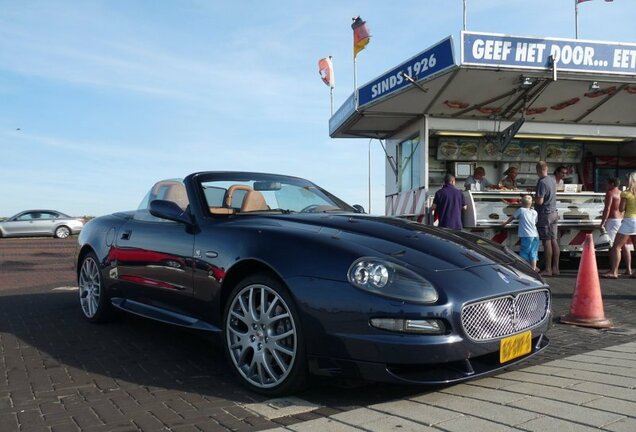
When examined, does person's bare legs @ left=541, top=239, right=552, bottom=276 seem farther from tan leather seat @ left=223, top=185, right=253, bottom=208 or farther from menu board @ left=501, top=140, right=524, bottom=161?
tan leather seat @ left=223, top=185, right=253, bottom=208

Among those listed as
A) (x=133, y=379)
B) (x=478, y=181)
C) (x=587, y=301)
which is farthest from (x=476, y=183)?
(x=133, y=379)

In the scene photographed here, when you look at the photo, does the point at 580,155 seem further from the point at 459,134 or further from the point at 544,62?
the point at 544,62

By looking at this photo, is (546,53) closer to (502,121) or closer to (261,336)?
(502,121)

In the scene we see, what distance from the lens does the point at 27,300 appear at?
23.7 ft

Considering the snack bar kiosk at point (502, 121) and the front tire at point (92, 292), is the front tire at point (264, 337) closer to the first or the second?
the front tire at point (92, 292)

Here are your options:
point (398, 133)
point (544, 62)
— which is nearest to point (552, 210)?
point (544, 62)

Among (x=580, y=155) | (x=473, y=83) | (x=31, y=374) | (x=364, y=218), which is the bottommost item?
(x=31, y=374)

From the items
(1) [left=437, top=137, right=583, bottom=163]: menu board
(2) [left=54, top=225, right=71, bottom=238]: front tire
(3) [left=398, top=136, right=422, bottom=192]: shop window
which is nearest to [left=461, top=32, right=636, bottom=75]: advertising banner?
(3) [left=398, top=136, right=422, bottom=192]: shop window

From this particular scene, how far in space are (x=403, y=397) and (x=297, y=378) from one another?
0.60 metres

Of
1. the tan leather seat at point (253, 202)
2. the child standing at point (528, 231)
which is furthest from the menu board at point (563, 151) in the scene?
the tan leather seat at point (253, 202)

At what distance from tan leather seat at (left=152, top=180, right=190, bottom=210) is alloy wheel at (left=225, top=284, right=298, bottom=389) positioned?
4.15 ft

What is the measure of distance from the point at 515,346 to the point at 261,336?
1447 mm

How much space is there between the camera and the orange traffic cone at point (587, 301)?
5.18 metres

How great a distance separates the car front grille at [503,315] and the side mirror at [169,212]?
7.01ft
